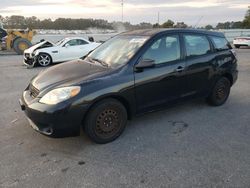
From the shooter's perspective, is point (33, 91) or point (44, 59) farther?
point (44, 59)

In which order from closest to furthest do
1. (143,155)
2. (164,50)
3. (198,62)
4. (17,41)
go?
(143,155), (164,50), (198,62), (17,41)

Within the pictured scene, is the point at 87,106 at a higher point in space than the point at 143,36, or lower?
lower

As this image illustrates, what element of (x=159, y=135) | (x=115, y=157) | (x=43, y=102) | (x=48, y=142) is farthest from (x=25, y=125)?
(x=159, y=135)

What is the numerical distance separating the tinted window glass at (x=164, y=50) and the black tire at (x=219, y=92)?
1.32 meters

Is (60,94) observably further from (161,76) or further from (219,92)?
(219,92)

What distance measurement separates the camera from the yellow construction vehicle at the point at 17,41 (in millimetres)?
16594

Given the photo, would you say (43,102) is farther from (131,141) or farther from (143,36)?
(143,36)

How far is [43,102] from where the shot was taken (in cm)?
325

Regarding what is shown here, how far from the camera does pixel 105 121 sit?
3.54 metres

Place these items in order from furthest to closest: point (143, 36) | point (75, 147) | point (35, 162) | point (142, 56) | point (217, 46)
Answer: point (217, 46) → point (143, 36) → point (142, 56) → point (75, 147) → point (35, 162)

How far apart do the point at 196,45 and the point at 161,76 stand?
114 centimetres

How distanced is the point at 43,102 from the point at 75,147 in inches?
30.4

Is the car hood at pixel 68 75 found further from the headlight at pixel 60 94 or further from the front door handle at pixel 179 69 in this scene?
the front door handle at pixel 179 69

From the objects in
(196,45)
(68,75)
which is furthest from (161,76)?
(68,75)
